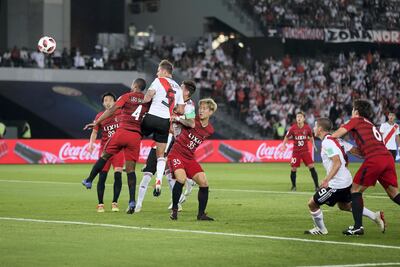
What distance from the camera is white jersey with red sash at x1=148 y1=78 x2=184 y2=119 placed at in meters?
17.2

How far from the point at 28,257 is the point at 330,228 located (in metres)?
5.53

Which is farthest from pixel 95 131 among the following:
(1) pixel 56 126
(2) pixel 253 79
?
(2) pixel 253 79

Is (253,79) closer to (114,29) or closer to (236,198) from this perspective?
(114,29)

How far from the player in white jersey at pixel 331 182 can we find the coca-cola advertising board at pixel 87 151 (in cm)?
2420

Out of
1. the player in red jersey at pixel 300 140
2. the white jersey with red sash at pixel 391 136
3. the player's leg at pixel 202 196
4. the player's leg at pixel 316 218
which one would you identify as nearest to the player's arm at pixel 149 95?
the player's leg at pixel 202 196

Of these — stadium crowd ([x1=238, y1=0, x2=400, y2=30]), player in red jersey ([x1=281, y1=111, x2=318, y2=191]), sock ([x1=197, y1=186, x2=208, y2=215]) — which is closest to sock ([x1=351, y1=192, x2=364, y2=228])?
sock ([x1=197, y1=186, x2=208, y2=215])

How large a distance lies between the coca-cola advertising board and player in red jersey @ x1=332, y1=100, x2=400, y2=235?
80.1 ft

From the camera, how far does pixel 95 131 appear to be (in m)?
18.8

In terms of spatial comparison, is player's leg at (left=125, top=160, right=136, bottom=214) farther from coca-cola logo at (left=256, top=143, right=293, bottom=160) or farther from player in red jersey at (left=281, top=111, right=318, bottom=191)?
coca-cola logo at (left=256, top=143, right=293, bottom=160)

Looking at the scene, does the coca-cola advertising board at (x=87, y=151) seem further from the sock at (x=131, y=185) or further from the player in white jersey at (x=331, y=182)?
the player in white jersey at (x=331, y=182)

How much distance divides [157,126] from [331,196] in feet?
14.1

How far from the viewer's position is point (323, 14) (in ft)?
181

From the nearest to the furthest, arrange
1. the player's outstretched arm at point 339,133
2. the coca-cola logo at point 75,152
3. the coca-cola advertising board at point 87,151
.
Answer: the player's outstretched arm at point 339,133 < the coca-cola advertising board at point 87,151 < the coca-cola logo at point 75,152

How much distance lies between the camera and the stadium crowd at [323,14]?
54531 millimetres
